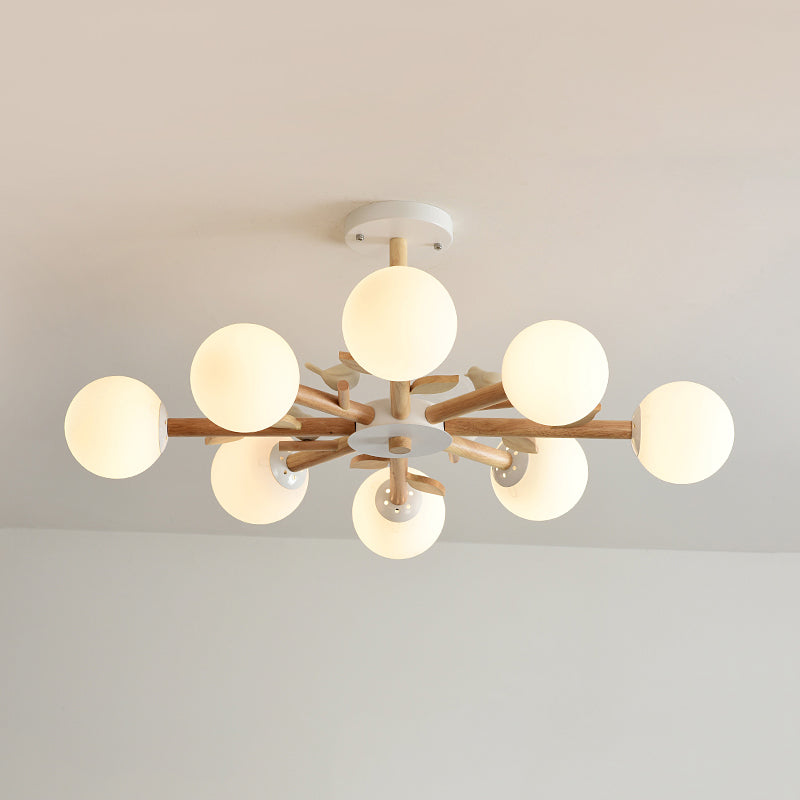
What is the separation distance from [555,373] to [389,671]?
77.2 inches

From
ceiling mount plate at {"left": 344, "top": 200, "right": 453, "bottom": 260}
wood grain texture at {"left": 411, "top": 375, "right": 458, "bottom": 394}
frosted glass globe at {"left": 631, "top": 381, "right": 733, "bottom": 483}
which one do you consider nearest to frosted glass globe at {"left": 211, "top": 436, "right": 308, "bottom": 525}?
wood grain texture at {"left": 411, "top": 375, "right": 458, "bottom": 394}

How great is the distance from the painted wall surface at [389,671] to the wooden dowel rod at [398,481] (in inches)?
62.4

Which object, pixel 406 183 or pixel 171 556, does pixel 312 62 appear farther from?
pixel 171 556

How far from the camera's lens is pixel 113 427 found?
3.64 ft

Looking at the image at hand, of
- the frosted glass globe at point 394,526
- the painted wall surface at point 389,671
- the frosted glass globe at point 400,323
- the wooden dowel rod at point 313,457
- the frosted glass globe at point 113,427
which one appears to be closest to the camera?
the frosted glass globe at point 400,323

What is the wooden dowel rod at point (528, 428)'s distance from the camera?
3.90 feet

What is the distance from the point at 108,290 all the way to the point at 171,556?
1.34m

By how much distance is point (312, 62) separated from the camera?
3.77 feet

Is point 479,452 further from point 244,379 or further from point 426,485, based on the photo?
point 244,379

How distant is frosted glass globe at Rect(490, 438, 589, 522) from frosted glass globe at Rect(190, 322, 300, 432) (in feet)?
1.31

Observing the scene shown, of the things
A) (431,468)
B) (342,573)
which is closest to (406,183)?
(431,468)

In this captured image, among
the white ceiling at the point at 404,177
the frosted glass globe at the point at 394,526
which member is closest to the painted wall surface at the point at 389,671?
the white ceiling at the point at 404,177

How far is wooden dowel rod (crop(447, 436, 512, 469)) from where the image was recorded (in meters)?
1.24

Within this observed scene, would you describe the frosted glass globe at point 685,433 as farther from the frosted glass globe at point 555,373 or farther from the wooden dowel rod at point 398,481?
the wooden dowel rod at point 398,481
